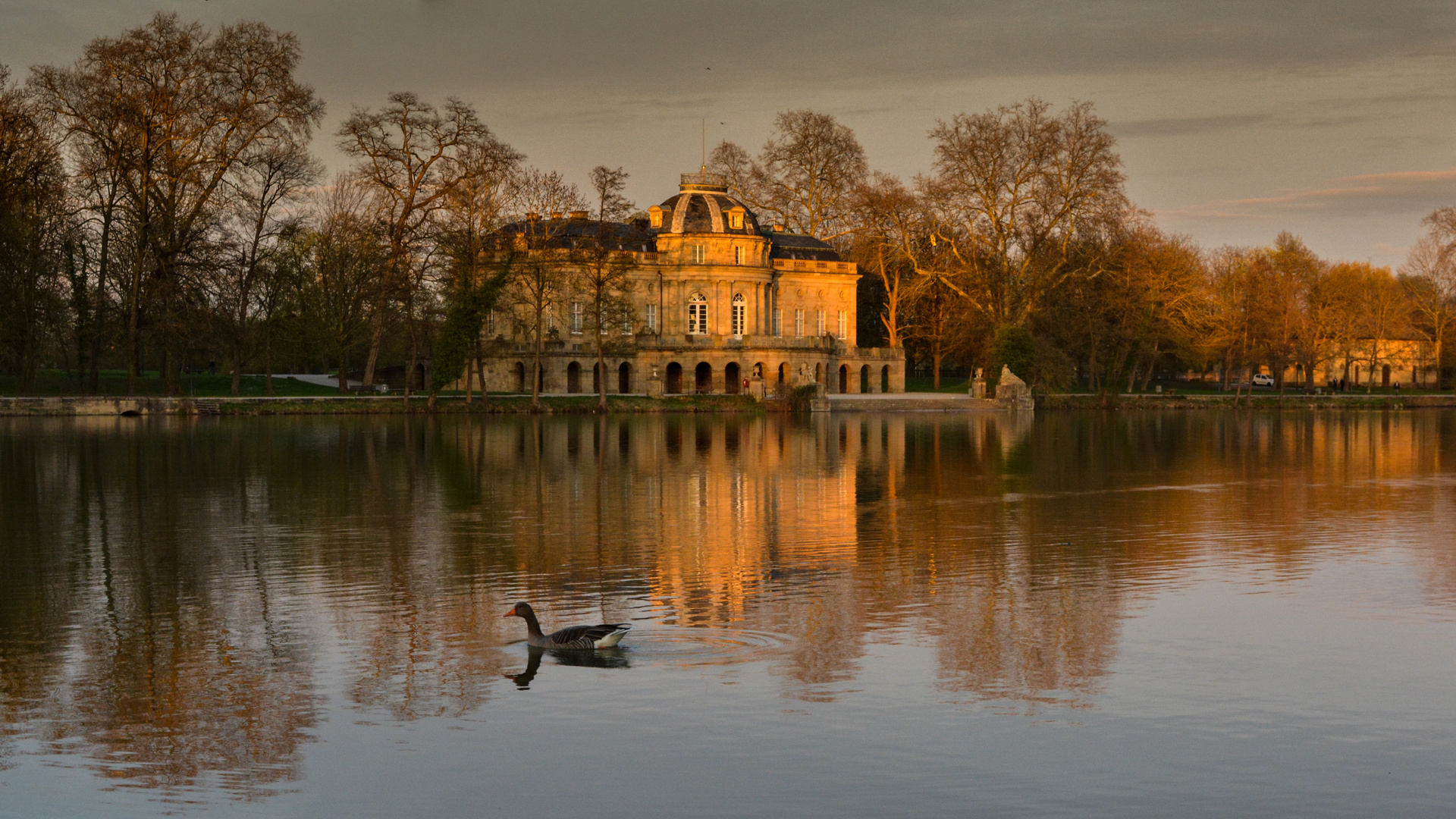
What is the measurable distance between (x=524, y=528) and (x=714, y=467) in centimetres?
1213

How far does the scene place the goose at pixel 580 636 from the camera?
12.2m

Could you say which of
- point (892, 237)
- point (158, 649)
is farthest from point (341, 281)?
point (158, 649)

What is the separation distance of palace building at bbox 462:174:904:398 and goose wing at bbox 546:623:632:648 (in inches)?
2691

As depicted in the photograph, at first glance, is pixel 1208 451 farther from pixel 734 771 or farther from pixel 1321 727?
pixel 734 771

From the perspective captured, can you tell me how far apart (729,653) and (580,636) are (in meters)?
1.31

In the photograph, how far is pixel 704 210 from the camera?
3396 inches

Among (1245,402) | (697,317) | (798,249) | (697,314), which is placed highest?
(798,249)

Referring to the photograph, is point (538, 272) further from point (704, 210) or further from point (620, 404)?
point (704, 210)

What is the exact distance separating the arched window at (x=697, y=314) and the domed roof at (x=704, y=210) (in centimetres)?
412

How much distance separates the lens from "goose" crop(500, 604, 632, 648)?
1218 centimetres

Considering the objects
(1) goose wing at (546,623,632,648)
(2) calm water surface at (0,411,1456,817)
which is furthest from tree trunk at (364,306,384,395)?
(1) goose wing at (546,623,632,648)

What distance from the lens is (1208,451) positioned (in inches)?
1585

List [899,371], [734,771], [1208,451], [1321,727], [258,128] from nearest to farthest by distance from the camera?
[734,771], [1321,727], [1208,451], [258,128], [899,371]

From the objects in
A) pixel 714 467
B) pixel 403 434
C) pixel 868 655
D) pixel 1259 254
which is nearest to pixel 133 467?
pixel 714 467
